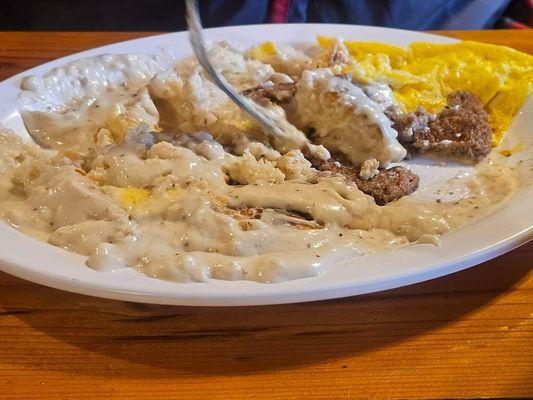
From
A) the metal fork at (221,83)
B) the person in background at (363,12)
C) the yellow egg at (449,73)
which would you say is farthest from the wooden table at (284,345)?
the person in background at (363,12)

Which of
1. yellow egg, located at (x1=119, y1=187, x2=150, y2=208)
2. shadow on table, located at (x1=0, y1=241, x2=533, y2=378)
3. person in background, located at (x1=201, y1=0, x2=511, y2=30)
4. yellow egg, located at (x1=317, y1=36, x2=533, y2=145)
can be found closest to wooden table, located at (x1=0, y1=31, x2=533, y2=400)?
shadow on table, located at (x1=0, y1=241, x2=533, y2=378)

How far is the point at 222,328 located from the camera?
1292 mm

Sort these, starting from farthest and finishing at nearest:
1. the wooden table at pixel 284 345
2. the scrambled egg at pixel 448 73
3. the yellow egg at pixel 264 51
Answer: the yellow egg at pixel 264 51
the scrambled egg at pixel 448 73
the wooden table at pixel 284 345

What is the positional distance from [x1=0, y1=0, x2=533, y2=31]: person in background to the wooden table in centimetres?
198

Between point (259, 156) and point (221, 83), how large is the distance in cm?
24

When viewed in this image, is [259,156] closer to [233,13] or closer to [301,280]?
[301,280]

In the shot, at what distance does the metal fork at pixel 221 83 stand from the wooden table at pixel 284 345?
647 millimetres

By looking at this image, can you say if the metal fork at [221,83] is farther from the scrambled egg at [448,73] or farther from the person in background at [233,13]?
the person in background at [233,13]

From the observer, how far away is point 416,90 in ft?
7.02

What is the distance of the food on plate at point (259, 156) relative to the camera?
4.38ft

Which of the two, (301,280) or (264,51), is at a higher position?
(301,280)

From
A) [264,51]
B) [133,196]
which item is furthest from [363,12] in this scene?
[133,196]

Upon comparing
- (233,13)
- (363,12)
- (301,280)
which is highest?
(301,280)

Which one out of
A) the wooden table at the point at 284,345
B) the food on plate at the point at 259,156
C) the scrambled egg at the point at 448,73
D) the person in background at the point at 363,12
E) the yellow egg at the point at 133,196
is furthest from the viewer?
the person in background at the point at 363,12
